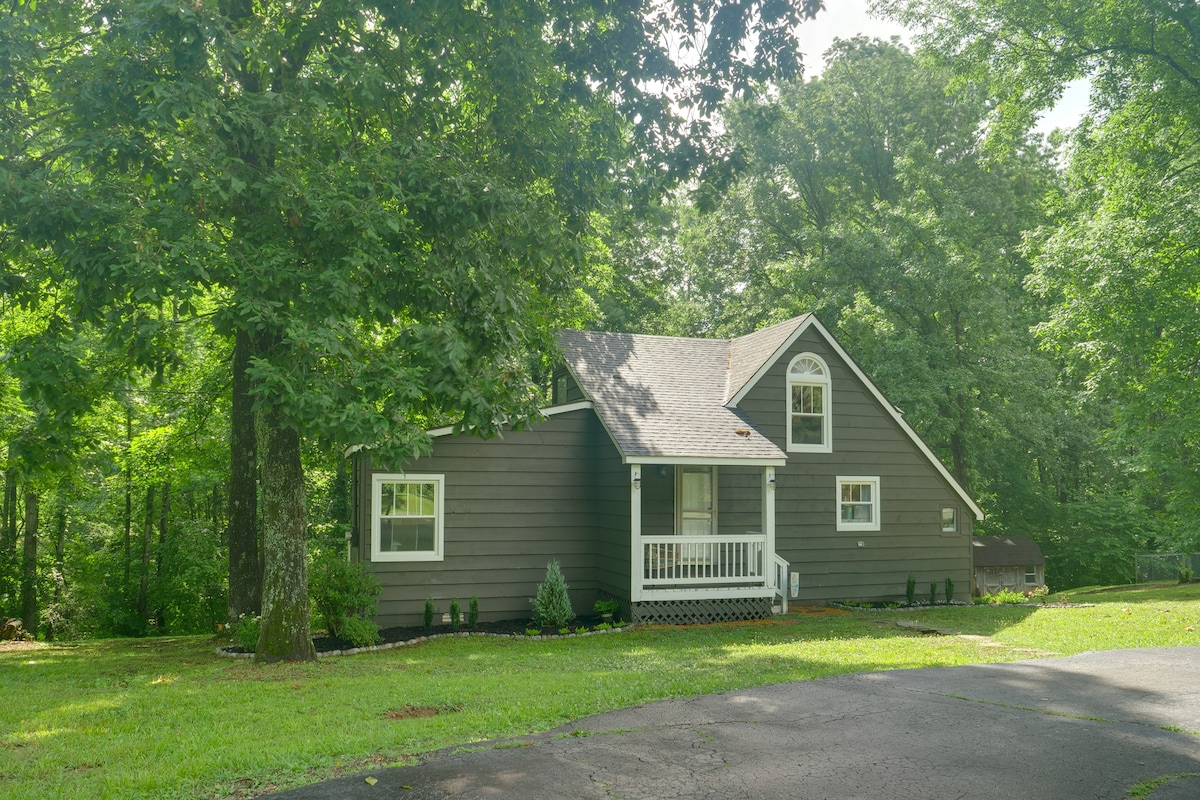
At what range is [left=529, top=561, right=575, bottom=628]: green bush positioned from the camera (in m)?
15.7

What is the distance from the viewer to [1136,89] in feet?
66.1

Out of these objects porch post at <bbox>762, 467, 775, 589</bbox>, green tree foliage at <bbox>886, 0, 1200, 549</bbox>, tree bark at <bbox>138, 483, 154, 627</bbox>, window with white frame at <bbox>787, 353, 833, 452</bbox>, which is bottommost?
tree bark at <bbox>138, 483, 154, 627</bbox>

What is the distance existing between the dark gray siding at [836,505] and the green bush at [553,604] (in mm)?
4974

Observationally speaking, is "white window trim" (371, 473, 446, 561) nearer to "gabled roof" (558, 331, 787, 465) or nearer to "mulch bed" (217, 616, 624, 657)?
"mulch bed" (217, 616, 624, 657)

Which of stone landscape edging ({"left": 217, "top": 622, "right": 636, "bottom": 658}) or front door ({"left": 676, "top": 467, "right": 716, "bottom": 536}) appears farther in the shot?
front door ({"left": 676, "top": 467, "right": 716, "bottom": 536})

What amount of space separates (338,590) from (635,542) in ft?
16.6

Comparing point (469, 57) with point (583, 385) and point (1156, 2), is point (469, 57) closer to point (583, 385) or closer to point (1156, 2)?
point (583, 385)

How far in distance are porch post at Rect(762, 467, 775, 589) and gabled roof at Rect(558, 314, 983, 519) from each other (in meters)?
0.39

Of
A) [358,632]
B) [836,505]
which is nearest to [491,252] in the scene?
[358,632]

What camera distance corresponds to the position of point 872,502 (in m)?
19.3

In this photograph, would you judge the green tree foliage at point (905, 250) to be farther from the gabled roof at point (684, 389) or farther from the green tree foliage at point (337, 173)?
the green tree foliage at point (337, 173)

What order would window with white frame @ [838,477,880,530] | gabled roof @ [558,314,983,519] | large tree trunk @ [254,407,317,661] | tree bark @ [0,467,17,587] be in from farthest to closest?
tree bark @ [0,467,17,587], window with white frame @ [838,477,880,530], gabled roof @ [558,314,983,519], large tree trunk @ [254,407,317,661]

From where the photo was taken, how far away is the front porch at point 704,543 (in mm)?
15977

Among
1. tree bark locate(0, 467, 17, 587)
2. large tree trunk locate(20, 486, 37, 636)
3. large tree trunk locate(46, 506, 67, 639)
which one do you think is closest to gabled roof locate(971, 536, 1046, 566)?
large tree trunk locate(46, 506, 67, 639)
